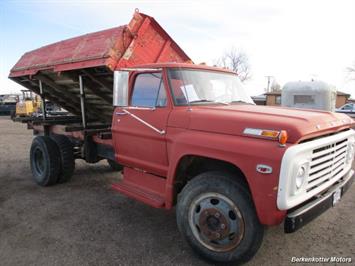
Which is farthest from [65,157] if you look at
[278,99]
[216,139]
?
[278,99]

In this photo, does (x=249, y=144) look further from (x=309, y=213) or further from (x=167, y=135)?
(x=167, y=135)

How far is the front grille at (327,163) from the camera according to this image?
2.99m

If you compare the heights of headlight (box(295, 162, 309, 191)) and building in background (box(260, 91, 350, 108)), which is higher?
building in background (box(260, 91, 350, 108))

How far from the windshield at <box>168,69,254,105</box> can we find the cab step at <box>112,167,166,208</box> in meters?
1.17

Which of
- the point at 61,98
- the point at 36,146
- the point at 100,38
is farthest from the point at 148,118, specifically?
the point at 61,98

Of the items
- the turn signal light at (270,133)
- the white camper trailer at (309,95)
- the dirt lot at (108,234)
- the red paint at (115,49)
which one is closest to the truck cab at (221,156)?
the turn signal light at (270,133)

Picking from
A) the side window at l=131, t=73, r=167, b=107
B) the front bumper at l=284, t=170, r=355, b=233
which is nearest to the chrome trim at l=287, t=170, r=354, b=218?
the front bumper at l=284, t=170, r=355, b=233

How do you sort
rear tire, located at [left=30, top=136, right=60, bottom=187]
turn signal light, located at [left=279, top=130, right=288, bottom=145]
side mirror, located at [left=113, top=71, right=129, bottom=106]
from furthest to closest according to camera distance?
rear tire, located at [left=30, top=136, right=60, bottom=187], side mirror, located at [left=113, top=71, right=129, bottom=106], turn signal light, located at [left=279, top=130, right=288, bottom=145]

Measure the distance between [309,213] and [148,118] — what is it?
2177mm

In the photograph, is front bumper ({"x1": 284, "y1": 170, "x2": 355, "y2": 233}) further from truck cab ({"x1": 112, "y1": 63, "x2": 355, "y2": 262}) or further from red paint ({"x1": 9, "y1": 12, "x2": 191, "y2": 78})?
red paint ({"x1": 9, "y1": 12, "x2": 191, "y2": 78})

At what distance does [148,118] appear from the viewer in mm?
3973

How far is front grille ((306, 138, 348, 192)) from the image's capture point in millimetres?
2992

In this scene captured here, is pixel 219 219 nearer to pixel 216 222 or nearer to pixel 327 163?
pixel 216 222

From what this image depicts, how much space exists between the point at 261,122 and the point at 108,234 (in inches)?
97.7
